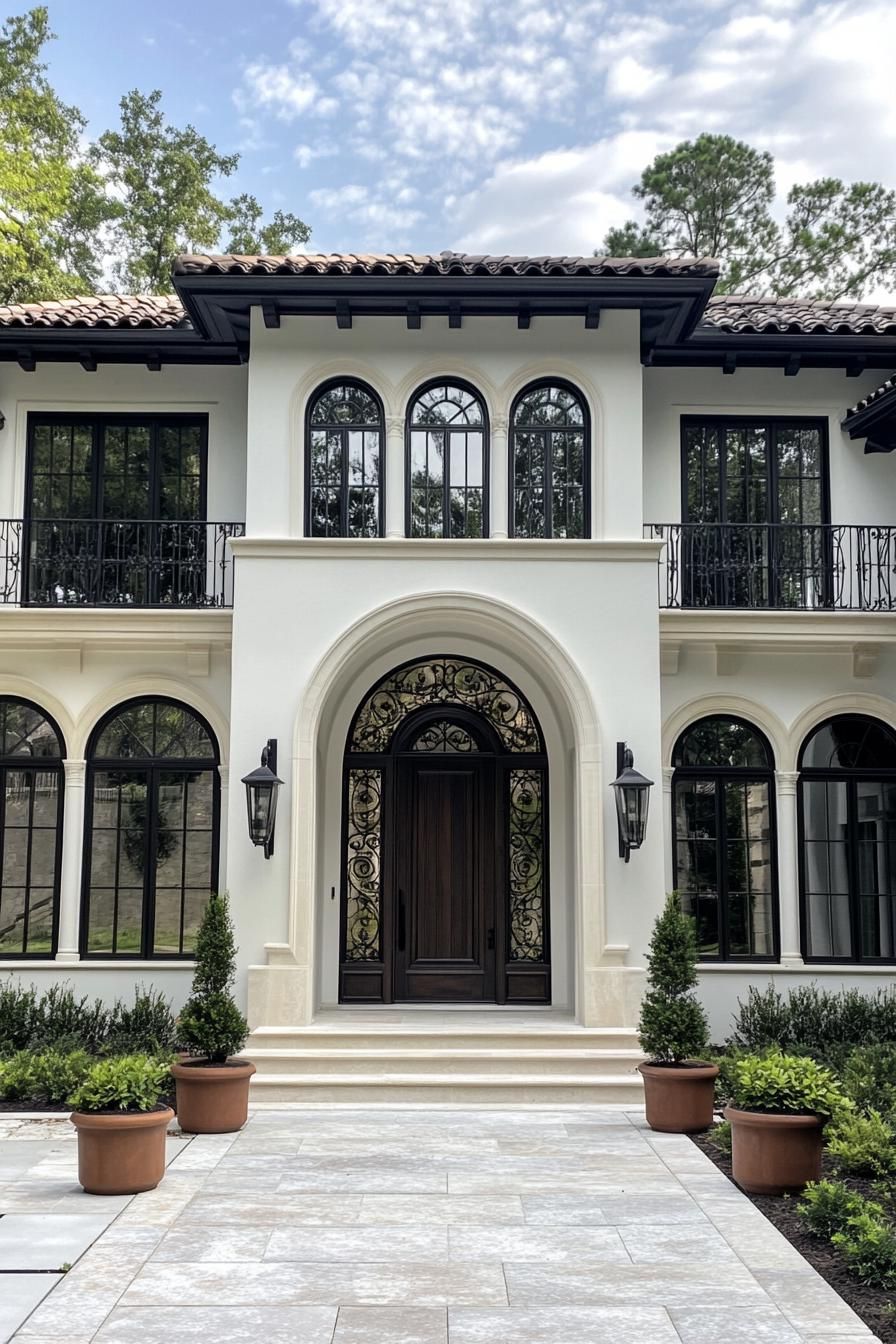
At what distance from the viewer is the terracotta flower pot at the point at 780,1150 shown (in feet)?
25.7

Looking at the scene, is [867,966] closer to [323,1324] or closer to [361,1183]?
[361,1183]

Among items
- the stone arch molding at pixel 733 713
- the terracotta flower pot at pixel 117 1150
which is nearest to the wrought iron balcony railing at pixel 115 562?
the stone arch molding at pixel 733 713

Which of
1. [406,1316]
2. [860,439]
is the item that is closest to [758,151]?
[860,439]

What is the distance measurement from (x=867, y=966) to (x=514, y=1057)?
4101 millimetres

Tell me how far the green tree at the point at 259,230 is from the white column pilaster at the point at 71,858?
54.0 ft

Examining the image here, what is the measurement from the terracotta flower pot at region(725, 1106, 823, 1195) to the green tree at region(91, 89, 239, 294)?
21962 millimetres

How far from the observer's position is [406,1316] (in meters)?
5.93

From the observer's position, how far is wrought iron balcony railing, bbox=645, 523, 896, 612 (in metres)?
13.5

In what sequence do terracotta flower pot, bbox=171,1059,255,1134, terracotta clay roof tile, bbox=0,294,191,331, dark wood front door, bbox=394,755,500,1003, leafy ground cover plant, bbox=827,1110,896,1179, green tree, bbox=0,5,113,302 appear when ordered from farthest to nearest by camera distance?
1. green tree, bbox=0,5,113,302
2. dark wood front door, bbox=394,755,500,1003
3. terracotta clay roof tile, bbox=0,294,191,331
4. terracotta flower pot, bbox=171,1059,255,1134
5. leafy ground cover plant, bbox=827,1110,896,1179

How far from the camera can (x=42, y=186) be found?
715 inches

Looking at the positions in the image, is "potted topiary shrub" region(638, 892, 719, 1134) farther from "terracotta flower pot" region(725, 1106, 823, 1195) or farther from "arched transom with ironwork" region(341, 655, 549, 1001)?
"arched transom with ironwork" region(341, 655, 549, 1001)

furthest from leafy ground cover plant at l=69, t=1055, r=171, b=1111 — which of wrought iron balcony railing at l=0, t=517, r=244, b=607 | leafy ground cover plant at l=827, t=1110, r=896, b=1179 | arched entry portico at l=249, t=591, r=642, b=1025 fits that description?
wrought iron balcony railing at l=0, t=517, r=244, b=607

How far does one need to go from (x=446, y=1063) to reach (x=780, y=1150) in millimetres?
3996

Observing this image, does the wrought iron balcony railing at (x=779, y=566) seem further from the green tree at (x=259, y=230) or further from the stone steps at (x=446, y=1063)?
the green tree at (x=259, y=230)
